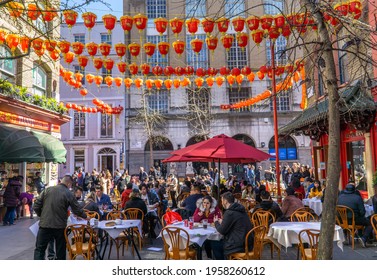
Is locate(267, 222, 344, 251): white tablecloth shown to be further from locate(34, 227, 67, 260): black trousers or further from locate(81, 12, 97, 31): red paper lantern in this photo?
locate(81, 12, 97, 31): red paper lantern

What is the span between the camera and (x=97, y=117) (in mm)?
30672

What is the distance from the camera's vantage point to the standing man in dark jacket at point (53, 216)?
5930 millimetres

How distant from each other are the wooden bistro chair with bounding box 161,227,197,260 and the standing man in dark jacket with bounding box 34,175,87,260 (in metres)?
1.69

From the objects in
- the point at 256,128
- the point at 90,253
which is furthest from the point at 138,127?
the point at 90,253

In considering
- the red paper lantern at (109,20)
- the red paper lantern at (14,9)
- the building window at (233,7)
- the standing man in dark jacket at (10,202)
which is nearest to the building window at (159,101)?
the standing man in dark jacket at (10,202)

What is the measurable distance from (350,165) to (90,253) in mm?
11103

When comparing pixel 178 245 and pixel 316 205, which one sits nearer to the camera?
pixel 178 245

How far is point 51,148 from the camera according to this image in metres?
14.3

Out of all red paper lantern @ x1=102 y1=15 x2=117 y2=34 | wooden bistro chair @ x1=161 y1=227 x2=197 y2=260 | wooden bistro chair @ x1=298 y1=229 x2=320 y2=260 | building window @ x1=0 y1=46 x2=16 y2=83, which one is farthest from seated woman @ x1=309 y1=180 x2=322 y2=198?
building window @ x1=0 y1=46 x2=16 y2=83

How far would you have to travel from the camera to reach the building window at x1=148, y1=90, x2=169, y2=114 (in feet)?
101

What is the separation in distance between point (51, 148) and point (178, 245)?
10478mm

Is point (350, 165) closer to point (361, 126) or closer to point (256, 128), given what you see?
point (361, 126)

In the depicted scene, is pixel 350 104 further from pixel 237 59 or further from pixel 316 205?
pixel 237 59

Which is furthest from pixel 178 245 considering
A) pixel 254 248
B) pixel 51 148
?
pixel 51 148
